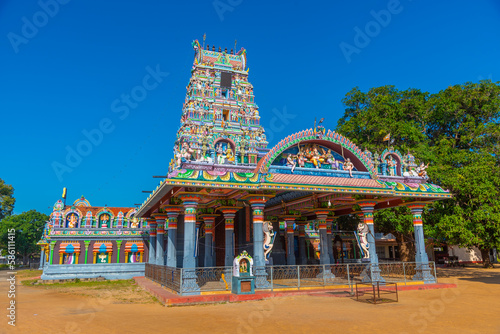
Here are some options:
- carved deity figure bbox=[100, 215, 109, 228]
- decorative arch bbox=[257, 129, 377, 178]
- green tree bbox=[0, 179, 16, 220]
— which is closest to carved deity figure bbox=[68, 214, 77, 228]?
carved deity figure bbox=[100, 215, 109, 228]

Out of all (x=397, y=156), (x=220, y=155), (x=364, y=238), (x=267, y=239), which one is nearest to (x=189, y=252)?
(x=267, y=239)

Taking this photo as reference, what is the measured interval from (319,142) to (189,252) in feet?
25.2

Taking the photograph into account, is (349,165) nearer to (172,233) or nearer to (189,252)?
(189,252)

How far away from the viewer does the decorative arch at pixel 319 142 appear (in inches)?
593

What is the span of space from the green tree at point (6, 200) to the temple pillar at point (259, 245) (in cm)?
5696

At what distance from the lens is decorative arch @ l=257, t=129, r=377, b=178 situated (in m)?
15.1

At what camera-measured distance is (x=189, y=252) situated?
13.6m

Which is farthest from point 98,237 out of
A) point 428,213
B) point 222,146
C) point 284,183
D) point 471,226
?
point 471,226

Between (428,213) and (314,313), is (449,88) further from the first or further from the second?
(314,313)

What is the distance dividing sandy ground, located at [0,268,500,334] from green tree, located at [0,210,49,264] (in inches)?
1704

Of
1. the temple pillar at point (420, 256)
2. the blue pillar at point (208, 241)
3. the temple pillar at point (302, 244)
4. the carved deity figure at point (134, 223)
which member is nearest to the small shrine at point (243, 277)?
the blue pillar at point (208, 241)

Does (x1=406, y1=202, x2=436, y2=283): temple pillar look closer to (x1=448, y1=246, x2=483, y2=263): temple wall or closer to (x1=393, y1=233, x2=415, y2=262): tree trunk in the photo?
(x1=393, y1=233, x2=415, y2=262): tree trunk

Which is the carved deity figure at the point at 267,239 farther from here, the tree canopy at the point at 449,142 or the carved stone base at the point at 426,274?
the tree canopy at the point at 449,142

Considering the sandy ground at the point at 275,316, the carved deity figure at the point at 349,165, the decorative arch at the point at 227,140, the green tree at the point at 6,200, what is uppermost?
the green tree at the point at 6,200
